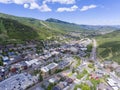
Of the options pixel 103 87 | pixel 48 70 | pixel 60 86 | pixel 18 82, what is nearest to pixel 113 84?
pixel 103 87

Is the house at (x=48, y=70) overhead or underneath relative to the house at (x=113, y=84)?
overhead

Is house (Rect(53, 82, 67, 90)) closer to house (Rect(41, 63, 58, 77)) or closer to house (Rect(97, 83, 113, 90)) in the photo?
house (Rect(41, 63, 58, 77))

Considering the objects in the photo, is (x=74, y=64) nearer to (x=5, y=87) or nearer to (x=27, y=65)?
(x=27, y=65)

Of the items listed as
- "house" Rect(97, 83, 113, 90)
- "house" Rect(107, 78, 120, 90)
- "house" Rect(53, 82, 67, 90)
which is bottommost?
"house" Rect(107, 78, 120, 90)

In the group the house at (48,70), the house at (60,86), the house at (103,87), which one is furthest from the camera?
the house at (48,70)

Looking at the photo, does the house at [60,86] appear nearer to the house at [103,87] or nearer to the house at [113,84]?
the house at [103,87]

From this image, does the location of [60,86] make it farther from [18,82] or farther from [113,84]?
[113,84]

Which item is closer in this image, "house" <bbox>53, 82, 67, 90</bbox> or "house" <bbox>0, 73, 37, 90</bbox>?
"house" <bbox>0, 73, 37, 90</bbox>

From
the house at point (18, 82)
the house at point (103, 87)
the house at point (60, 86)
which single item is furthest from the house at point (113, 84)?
the house at point (18, 82)

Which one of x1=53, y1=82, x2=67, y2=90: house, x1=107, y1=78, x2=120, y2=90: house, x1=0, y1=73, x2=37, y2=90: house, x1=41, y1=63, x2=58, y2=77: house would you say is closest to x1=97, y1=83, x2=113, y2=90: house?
x1=107, y1=78, x2=120, y2=90: house

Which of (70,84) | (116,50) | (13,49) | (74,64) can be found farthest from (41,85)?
(116,50)

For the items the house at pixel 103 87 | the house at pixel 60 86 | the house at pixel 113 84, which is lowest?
the house at pixel 113 84
